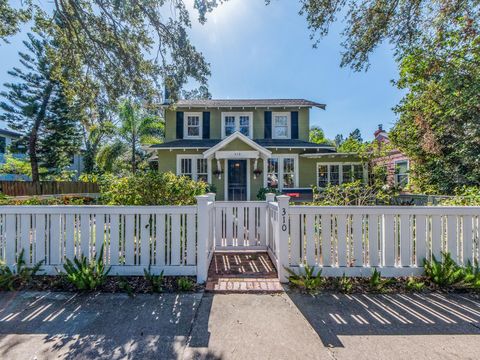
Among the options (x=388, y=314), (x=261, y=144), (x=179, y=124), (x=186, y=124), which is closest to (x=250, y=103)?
(x=261, y=144)

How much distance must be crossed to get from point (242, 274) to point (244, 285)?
41 cm

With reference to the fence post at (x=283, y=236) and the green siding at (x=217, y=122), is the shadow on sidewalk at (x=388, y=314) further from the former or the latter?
the green siding at (x=217, y=122)

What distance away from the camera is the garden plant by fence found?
351 centimetres

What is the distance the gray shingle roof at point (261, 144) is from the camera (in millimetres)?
12336

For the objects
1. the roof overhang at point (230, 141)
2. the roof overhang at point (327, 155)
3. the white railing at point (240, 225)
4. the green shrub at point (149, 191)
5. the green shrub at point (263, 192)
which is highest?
the roof overhang at point (230, 141)

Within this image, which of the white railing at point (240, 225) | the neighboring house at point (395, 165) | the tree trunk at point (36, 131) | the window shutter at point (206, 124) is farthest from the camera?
the tree trunk at point (36, 131)

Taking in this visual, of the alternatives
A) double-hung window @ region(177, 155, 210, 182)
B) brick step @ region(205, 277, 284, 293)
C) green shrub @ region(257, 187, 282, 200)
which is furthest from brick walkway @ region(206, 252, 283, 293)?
double-hung window @ region(177, 155, 210, 182)

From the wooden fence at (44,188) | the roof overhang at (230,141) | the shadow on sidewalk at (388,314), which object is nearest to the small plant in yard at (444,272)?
the shadow on sidewalk at (388,314)

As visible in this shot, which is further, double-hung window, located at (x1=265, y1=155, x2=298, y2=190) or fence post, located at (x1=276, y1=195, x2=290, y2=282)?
double-hung window, located at (x1=265, y1=155, x2=298, y2=190)

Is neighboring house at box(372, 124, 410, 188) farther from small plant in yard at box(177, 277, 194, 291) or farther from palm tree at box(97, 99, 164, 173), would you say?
palm tree at box(97, 99, 164, 173)

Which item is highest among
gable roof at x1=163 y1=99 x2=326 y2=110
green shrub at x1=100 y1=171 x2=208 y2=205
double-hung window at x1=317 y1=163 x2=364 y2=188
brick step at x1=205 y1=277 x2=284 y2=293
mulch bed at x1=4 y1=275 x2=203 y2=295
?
gable roof at x1=163 y1=99 x2=326 y2=110

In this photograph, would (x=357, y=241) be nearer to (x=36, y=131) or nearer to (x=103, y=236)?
(x=103, y=236)

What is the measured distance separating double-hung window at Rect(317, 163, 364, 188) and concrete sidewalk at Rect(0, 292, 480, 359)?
1001 cm

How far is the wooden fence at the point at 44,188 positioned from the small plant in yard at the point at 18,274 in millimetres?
14316
